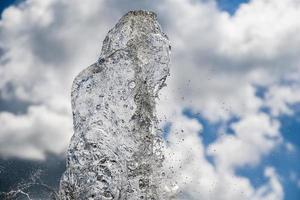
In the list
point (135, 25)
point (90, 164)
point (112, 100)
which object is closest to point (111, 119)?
point (112, 100)

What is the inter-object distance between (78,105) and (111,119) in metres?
1.49

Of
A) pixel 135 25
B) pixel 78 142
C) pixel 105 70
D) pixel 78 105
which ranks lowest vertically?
pixel 78 142

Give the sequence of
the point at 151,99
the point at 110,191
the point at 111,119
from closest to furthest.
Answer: the point at 110,191 < the point at 111,119 < the point at 151,99

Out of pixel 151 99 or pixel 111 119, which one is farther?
pixel 151 99

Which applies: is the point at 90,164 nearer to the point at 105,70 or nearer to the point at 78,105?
the point at 78,105

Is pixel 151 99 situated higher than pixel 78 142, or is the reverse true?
pixel 151 99

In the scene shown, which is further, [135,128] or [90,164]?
[135,128]

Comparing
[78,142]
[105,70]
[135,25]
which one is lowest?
[78,142]

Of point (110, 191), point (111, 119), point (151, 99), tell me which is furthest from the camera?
point (151, 99)

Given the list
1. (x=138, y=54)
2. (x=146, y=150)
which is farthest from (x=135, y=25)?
(x=146, y=150)

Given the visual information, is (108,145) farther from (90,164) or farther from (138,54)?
(138,54)

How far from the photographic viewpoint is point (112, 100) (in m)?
21.2

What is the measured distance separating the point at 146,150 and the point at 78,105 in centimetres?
313

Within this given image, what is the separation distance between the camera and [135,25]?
922 inches
